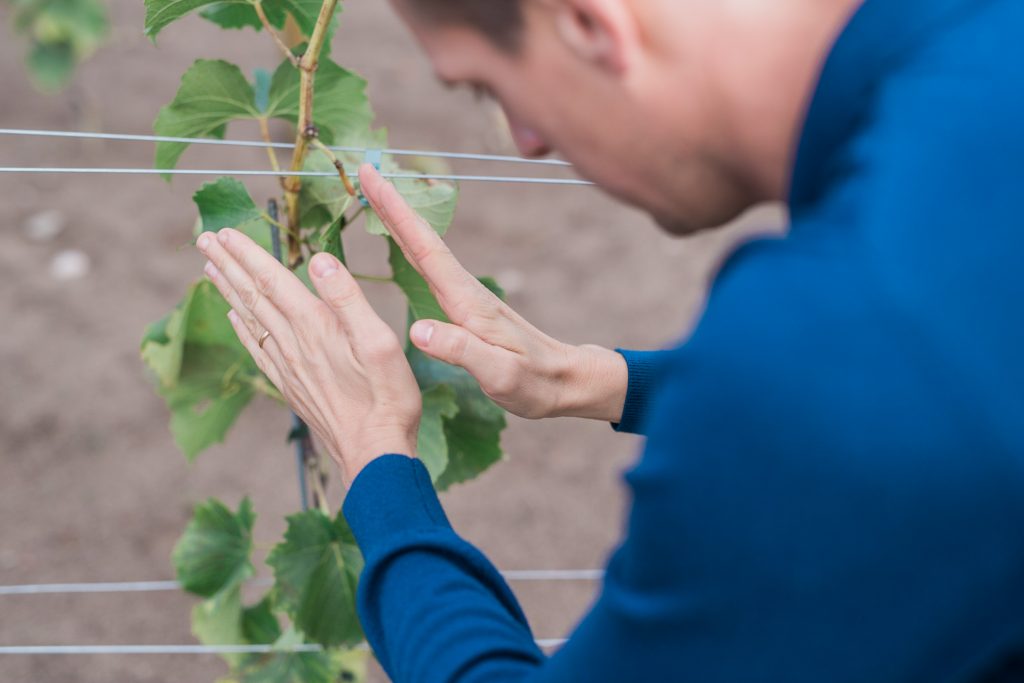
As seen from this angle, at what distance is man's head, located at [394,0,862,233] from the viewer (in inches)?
20.1

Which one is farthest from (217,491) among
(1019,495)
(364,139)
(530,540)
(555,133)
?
(1019,495)

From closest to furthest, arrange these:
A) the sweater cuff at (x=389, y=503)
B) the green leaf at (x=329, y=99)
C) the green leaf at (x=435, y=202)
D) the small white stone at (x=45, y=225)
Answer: the sweater cuff at (x=389, y=503), the green leaf at (x=435, y=202), the green leaf at (x=329, y=99), the small white stone at (x=45, y=225)

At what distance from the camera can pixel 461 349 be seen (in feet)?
2.66

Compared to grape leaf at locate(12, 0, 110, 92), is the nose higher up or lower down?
higher up

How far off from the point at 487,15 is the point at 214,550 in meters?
0.88

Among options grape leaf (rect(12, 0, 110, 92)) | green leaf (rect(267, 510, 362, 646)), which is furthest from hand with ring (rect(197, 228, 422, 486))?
grape leaf (rect(12, 0, 110, 92))

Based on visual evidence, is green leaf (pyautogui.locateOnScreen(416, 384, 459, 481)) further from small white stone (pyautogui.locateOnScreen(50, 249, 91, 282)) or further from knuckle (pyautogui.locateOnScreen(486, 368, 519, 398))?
small white stone (pyautogui.locateOnScreen(50, 249, 91, 282))

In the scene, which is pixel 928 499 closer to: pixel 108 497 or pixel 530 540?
pixel 530 540

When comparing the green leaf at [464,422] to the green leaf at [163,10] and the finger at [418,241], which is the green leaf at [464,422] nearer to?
the finger at [418,241]

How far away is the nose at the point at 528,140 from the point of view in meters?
0.61

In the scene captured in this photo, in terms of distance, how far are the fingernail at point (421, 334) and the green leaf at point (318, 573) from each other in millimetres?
388

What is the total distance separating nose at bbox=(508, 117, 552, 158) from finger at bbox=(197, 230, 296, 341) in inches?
9.6

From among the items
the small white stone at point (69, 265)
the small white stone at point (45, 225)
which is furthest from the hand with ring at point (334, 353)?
the small white stone at point (45, 225)

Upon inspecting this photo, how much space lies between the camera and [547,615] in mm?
2281
